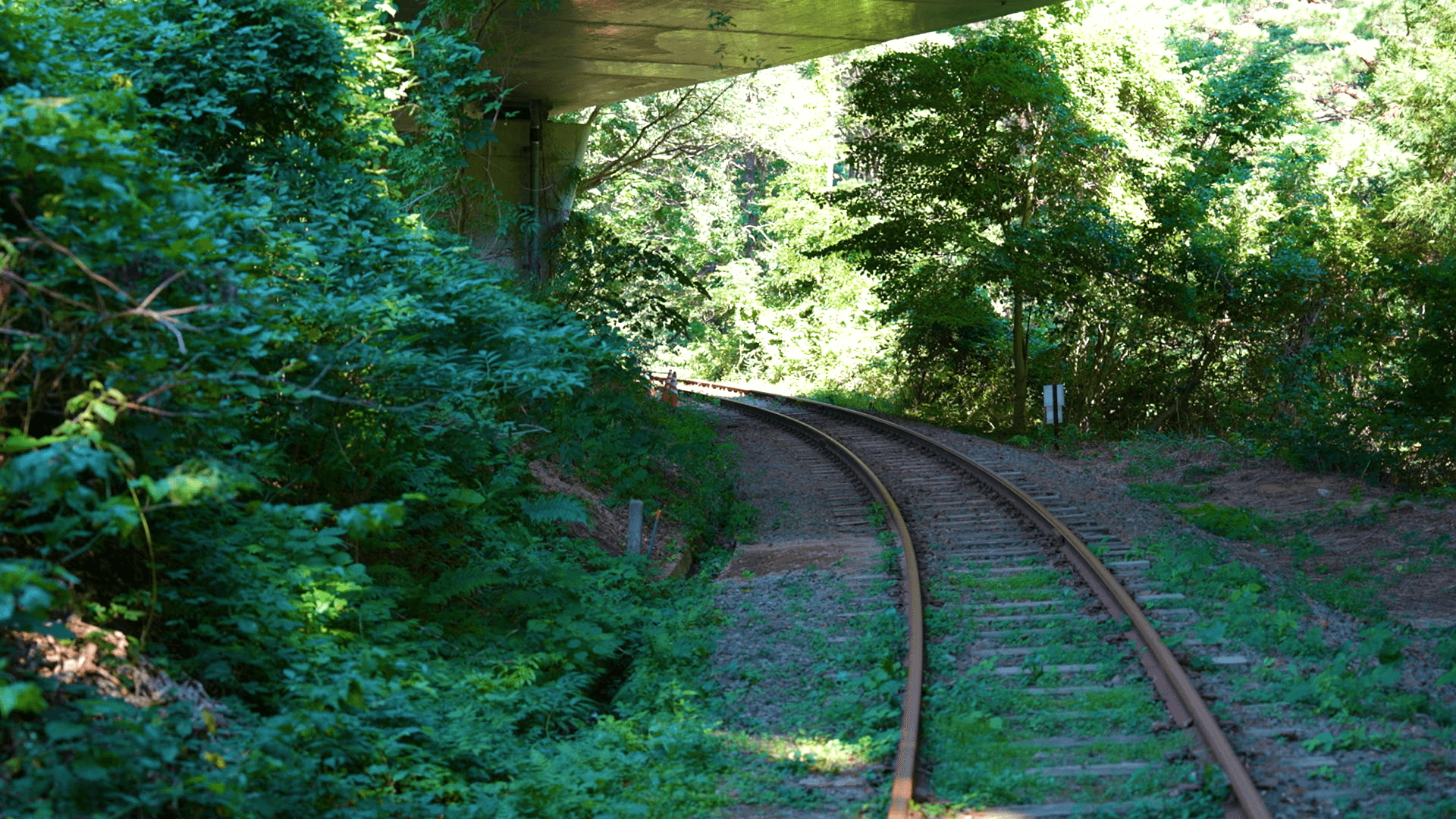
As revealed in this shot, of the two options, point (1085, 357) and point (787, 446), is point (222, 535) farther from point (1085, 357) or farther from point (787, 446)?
point (1085, 357)

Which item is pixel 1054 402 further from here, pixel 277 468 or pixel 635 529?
pixel 277 468

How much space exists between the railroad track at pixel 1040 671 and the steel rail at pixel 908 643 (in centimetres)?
1

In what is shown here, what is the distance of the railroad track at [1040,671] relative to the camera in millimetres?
5258

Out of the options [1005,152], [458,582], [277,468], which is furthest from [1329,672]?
[1005,152]

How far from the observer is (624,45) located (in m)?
15.0

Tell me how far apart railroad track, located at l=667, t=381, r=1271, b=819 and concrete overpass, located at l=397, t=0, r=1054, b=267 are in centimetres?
637

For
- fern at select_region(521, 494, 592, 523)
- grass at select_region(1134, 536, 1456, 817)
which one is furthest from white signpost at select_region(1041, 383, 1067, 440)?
fern at select_region(521, 494, 592, 523)

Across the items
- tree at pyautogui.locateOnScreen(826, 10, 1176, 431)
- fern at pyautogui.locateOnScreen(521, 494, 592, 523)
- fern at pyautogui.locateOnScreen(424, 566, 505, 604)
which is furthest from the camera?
tree at pyautogui.locateOnScreen(826, 10, 1176, 431)

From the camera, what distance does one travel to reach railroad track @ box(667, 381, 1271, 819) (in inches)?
207

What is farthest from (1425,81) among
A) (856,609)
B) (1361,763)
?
(1361,763)

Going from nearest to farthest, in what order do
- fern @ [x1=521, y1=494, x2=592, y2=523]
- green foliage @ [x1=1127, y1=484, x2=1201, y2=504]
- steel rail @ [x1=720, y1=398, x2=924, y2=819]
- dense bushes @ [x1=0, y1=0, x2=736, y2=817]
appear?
dense bushes @ [x1=0, y1=0, x2=736, y2=817] → steel rail @ [x1=720, y1=398, x2=924, y2=819] → fern @ [x1=521, y1=494, x2=592, y2=523] → green foliage @ [x1=1127, y1=484, x2=1201, y2=504]

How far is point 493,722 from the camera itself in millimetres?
5840

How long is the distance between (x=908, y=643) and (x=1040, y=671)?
3.13 feet

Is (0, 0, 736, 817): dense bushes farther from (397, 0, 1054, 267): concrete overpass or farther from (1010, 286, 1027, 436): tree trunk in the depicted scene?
(1010, 286, 1027, 436): tree trunk
